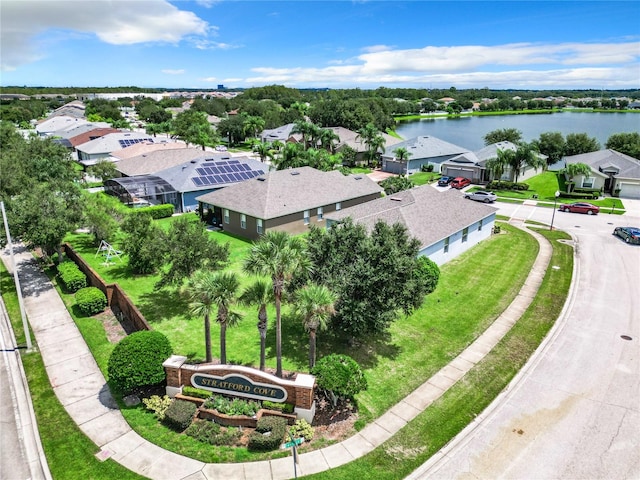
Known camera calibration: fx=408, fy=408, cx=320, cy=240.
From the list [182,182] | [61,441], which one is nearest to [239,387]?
[61,441]

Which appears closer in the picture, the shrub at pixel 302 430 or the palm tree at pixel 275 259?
the shrub at pixel 302 430

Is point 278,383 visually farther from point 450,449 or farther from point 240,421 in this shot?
point 450,449

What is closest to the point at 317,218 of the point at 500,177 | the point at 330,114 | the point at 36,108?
the point at 500,177

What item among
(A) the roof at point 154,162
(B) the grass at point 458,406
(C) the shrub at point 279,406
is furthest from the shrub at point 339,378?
(A) the roof at point 154,162

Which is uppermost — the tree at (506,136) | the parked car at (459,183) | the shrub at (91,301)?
the tree at (506,136)

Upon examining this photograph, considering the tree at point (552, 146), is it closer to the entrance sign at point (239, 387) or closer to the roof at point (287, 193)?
the roof at point (287, 193)

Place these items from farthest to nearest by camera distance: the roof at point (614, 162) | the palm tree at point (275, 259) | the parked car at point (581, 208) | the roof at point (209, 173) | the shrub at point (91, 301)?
the roof at point (614, 162) → the roof at point (209, 173) → the parked car at point (581, 208) → the shrub at point (91, 301) → the palm tree at point (275, 259)

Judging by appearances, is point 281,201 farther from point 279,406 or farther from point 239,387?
point 279,406
